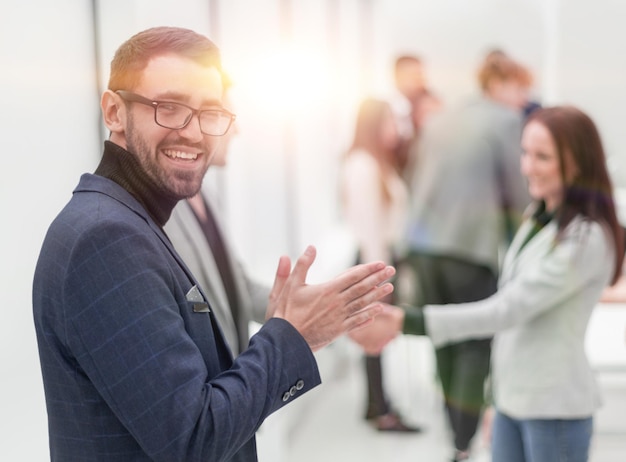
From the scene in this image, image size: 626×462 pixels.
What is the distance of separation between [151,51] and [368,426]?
3035 millimetres

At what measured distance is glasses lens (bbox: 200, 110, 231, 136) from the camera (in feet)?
3.81

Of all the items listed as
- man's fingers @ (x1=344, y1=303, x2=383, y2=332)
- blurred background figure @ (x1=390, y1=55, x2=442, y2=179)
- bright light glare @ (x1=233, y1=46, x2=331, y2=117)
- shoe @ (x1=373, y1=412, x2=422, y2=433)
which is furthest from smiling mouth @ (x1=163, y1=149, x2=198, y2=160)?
blurred background figure @ (x1=390, y1=55, x2=442, y2=179)

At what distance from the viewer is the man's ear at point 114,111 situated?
114 cm

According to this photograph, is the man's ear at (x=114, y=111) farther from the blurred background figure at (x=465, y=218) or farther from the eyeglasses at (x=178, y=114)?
the blurred background figure at (x=465, y=218)

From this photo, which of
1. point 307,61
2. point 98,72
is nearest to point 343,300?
point 98,72

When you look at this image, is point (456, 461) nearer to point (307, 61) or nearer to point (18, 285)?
point (18, 285)

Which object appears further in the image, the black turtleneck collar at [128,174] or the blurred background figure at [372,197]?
Result: the blurred background figure at [372,197]

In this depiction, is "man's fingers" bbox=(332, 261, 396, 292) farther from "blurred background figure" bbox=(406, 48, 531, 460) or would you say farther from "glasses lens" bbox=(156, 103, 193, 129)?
"blurred background figure" bbox=(406, 48, 531, 460)

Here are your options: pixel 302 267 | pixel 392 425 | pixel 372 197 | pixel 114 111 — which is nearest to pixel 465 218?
pixel 372 197

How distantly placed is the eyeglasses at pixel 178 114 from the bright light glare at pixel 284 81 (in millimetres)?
2063

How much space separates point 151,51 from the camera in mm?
1114

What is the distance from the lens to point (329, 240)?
597cm

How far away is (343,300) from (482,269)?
87.6 inches

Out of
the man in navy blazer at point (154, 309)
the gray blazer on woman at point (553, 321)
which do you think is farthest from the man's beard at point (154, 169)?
the gray blazer on woman at point (553, 321)
